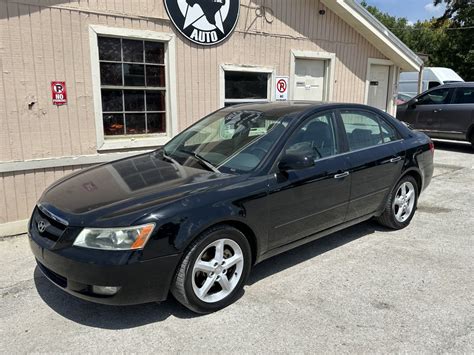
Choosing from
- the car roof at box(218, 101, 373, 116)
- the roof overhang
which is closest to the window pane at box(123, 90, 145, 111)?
the car roof at box(218, 101, 373, 116)

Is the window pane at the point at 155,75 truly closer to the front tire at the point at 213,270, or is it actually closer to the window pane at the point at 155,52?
the window pane at the point at 155,52

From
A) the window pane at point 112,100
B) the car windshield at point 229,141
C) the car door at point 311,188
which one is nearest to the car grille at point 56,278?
the car windshield at point 229,141

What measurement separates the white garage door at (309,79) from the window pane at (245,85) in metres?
0.77

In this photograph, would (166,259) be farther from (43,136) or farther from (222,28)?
(222,28)

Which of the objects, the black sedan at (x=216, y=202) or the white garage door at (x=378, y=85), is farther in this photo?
the white garage door at (x=378, y=85)

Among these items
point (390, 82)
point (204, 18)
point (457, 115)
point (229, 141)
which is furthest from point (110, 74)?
point (457, 115)

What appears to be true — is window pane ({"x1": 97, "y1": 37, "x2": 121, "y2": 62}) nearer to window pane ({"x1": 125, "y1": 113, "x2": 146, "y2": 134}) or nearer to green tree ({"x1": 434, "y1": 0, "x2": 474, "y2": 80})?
window pane ({"x1": 125, "y1": 113, "x2": 146, "y2": 134})

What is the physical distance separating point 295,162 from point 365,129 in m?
1.47

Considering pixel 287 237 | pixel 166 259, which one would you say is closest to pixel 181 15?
pixel 287 237

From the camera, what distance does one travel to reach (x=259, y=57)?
268 inches

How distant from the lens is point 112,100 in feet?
17.9

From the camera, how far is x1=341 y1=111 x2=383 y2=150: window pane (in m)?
4.03

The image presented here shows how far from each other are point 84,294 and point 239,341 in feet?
A: 3.62

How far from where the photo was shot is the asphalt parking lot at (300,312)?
2648 mm
